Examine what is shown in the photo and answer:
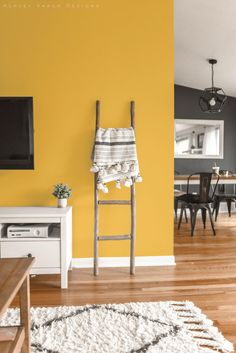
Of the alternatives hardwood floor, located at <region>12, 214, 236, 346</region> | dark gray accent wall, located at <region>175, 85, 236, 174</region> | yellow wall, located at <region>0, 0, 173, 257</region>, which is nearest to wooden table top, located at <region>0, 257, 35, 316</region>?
hardwood floor, located at <region>12, 214, 236, 346</region>

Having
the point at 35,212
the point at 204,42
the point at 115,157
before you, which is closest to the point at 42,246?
the point at 35,212

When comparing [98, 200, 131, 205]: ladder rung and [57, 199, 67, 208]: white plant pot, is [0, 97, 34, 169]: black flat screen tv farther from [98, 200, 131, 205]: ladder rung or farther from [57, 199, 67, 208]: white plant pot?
[98, 200, 131, 205]: ladder rung

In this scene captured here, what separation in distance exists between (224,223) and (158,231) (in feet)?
8.01

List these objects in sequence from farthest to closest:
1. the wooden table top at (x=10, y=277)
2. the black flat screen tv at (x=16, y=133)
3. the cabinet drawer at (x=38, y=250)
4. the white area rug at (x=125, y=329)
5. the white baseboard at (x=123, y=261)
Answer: the white baseboard at (x=123, y=261) < the black flat screen tv at (x=16, y=133) < the cabinet drawer at (x=38, y=250) < the white area rug at (x=125, y=329) < the wooden table top at (x=10, y=277)

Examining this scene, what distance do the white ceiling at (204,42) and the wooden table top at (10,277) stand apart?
320cm

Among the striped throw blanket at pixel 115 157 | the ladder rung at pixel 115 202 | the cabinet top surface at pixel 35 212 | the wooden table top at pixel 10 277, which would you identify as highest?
the striped throw blanket at pixel 115 157

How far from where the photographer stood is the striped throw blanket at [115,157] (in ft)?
8.96

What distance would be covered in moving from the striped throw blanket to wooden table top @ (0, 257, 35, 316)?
1.42 metres

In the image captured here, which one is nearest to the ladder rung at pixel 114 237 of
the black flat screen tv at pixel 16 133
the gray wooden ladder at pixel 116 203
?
the gray wooden ladder at pixel 116 203

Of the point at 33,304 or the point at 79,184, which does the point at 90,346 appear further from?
the point at 79,184

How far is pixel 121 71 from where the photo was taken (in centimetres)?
289

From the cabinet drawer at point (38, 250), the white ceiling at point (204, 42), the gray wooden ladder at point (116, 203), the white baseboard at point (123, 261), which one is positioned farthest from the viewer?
the white ceiling at point (204, 42)

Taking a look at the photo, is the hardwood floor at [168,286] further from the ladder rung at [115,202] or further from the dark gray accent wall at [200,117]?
the dark gray accent wall at [200,117]

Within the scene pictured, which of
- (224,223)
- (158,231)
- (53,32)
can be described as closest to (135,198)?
(158,231)
